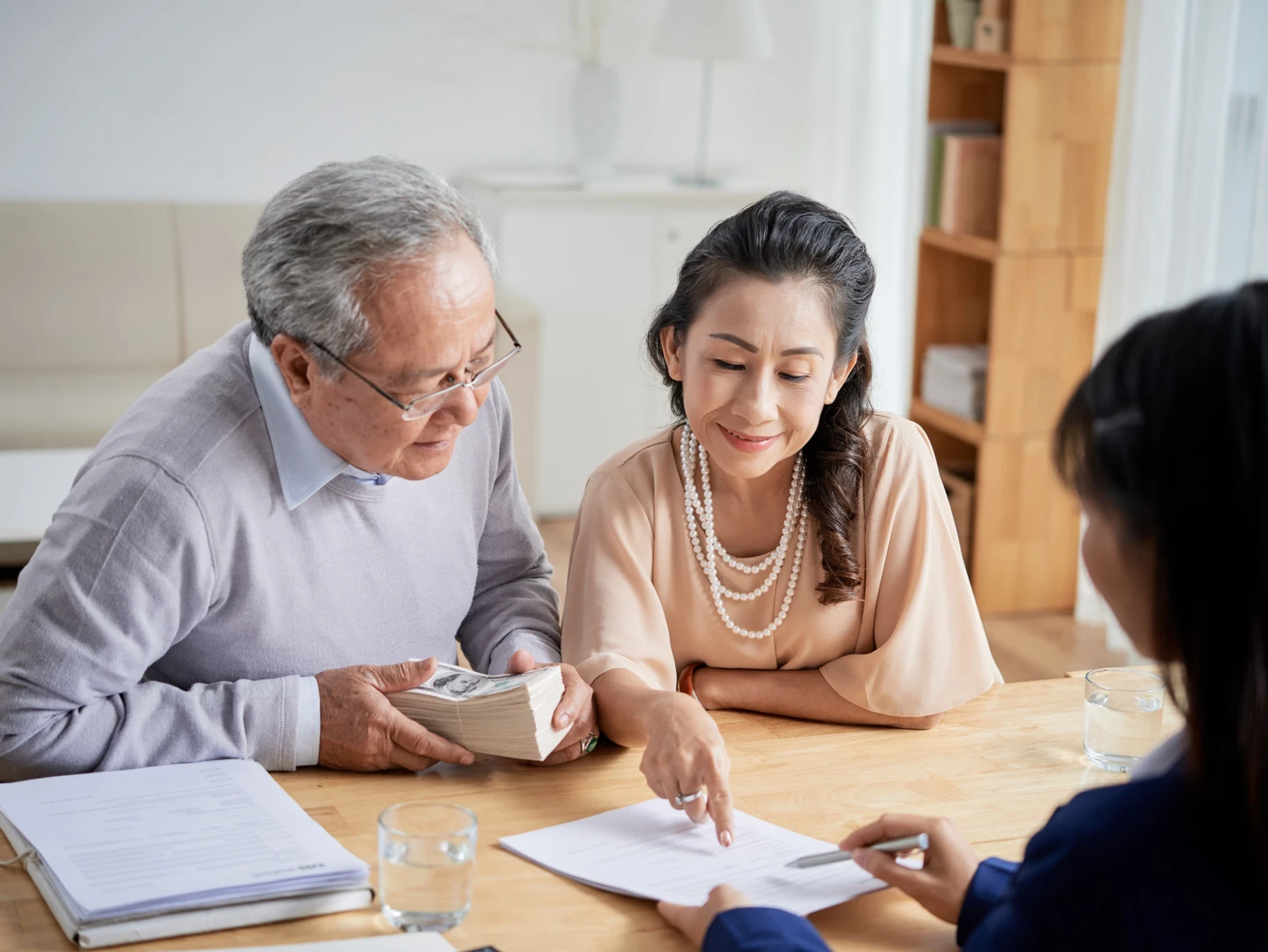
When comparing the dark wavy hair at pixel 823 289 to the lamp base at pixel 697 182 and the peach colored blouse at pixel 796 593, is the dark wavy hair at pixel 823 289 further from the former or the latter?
the lamp base at pixel 697 182

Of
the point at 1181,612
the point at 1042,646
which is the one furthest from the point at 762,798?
the point at 1042,646

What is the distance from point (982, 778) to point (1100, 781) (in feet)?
0.46

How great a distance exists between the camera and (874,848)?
1.24 metres

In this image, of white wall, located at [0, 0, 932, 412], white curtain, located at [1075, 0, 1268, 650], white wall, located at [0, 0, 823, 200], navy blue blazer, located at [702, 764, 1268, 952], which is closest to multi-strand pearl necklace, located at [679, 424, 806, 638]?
navy blue blazer, located at [702, 764, 1268, 952]

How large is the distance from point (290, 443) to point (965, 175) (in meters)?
3.10

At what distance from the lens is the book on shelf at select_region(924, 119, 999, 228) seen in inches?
172

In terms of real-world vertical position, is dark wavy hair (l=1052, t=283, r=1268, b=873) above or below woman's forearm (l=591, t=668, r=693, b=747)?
above

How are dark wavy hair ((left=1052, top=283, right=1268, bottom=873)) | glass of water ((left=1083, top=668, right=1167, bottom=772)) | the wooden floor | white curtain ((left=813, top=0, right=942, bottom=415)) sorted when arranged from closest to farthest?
dark wavy hair ((left=1052, top=283, right=1268, bottom=873)) < glass of water ((left=1083, top=668, right=1167, bottom=772)) < the wooden floor < white curtain ((left=813, top=0, right=942, bottom=415))

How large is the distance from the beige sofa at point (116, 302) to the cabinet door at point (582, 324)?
38 centimetres

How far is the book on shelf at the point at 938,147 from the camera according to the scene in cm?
436

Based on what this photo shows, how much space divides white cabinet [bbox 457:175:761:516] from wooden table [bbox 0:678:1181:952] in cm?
310

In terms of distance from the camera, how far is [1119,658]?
3824 mm

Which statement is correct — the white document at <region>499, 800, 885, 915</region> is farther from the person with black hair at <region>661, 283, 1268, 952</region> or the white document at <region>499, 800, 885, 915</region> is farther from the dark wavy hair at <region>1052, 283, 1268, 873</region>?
the dark wavy hair at <region>1052, 283, 1268, 873</region>

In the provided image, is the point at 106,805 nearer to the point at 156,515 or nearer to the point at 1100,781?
the point at 156,515
